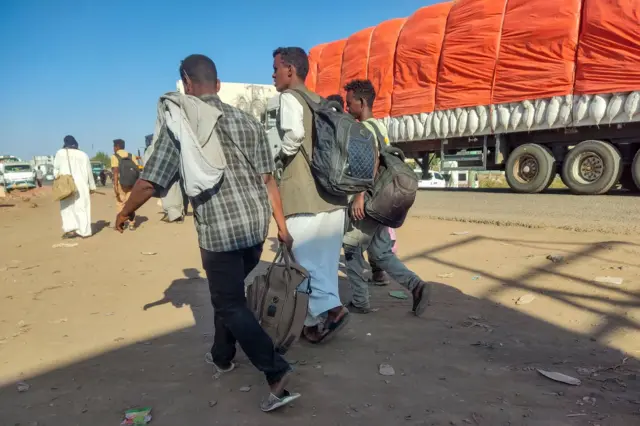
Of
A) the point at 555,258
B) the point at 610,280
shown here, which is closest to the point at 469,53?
the point at 555,258

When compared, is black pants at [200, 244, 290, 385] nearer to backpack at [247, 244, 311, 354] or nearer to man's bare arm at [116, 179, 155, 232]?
backpack at [247, 244, 311, 354]

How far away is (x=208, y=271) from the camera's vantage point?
2195 mm

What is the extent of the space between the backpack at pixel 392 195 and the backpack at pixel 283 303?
35.1 inches

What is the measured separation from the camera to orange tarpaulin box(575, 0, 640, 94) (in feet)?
25.6

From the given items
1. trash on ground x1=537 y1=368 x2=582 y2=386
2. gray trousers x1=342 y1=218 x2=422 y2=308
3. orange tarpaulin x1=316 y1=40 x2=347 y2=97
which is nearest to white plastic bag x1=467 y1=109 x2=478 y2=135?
orange tarpaulin x1=316 y1=40 x2=347 y2=97

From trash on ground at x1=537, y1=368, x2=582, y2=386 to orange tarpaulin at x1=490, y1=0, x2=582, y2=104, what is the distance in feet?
25.6

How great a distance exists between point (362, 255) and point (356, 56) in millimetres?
10150

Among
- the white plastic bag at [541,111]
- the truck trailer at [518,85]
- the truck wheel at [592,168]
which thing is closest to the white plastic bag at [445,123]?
the truck trailer at [518,85]

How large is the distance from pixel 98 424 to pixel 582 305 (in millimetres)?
3235

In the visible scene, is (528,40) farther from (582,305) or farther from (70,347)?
(70,347)

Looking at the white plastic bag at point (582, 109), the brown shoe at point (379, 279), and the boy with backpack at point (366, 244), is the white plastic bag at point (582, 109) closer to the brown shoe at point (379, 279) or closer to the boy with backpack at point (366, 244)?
the brown shoe at point (379, 279)

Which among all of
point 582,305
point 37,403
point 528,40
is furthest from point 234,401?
point 528,40

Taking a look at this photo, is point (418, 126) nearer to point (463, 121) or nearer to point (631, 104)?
point (463, 121)

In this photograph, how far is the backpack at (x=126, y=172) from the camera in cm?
847
